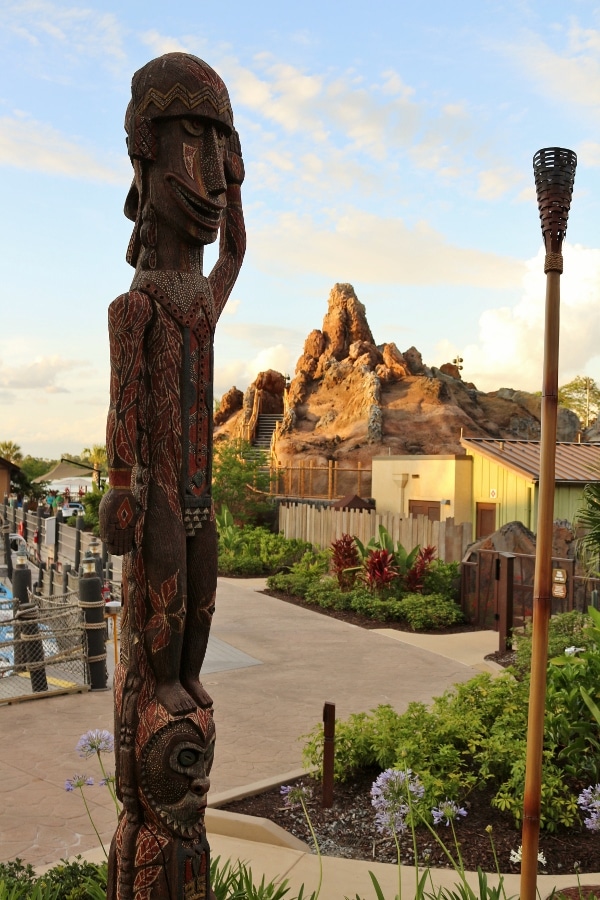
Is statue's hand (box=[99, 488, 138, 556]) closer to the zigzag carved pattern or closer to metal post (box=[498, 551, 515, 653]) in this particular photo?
the zigzag carved pattern

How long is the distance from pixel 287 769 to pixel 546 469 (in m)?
4.46

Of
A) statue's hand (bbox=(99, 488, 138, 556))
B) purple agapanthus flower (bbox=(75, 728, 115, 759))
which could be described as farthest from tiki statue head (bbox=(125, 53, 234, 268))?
purple agapanthus flower (bbox=(75, 728, 115, 759))

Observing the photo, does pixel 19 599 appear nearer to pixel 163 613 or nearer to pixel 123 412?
pixel 163 613

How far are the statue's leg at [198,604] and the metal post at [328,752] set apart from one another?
7.02ft

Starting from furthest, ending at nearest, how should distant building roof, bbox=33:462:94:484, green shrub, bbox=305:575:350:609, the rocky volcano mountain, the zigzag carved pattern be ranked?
1. distant building roof, bbox=33:462:94:484
2. the rocky volcano mountain
3. green shrub, bbox=305:575:350:609
4. the zigzag carved pattern

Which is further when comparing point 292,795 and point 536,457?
point 536,457

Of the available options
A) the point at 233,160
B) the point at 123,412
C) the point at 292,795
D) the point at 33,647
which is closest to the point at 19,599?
the point at 33,647

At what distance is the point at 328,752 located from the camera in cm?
528

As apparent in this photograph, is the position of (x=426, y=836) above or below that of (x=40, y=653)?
below

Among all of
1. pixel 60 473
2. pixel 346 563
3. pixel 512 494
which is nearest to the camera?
pixel 346 563

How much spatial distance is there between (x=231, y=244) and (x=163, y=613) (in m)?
1.82

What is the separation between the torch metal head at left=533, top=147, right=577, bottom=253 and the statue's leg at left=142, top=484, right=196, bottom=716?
1850 millimetres

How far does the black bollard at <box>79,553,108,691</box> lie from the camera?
871 cm

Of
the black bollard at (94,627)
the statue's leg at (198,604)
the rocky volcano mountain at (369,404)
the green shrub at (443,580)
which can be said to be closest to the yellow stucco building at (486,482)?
the green shrub at (443,580)
